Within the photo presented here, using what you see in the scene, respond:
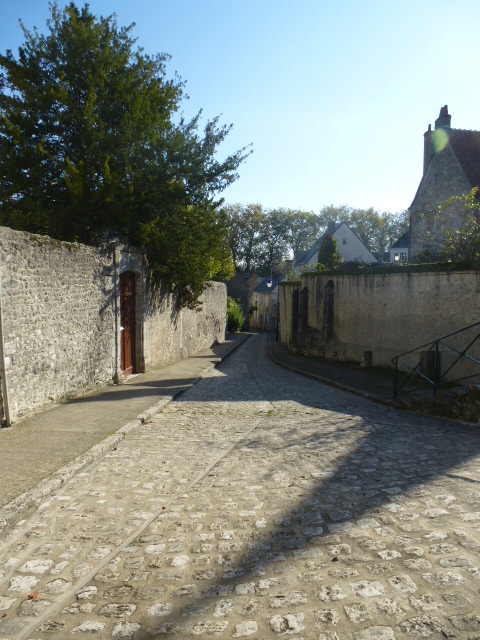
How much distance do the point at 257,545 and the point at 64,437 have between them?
12.6 ft

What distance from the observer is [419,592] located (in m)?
2.83

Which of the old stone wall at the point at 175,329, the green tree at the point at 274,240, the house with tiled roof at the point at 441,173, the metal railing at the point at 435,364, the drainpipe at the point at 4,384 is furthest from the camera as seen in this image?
the green tree at the point at 274,240

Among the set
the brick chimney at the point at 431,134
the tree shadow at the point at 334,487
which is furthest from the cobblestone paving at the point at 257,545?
the brick chimney at the point at 431,134

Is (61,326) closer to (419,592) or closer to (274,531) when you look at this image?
(274,531)

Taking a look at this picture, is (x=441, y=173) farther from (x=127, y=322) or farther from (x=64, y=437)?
(x=64, y=437)

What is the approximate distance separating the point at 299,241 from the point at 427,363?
5729 cm

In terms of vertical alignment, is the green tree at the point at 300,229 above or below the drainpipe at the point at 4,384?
above

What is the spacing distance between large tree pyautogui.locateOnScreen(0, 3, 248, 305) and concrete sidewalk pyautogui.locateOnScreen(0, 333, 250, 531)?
4.28 meters

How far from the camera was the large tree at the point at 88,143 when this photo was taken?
11656 mm

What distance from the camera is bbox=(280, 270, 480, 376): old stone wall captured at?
11812mm

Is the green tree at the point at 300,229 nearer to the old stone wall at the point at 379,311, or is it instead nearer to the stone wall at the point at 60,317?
the old stone wall at the point at 379,311

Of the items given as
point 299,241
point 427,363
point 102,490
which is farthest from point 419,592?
point 299,241

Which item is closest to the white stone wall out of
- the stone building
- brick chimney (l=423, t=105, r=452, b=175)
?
brick chimney (l=423, t=105, r=452, b=175)

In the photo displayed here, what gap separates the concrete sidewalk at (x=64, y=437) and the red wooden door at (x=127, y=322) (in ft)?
4.82
